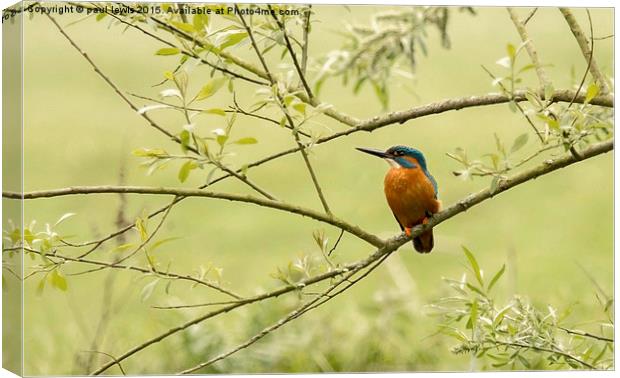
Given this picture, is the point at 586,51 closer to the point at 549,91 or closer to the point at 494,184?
the point at 549,91

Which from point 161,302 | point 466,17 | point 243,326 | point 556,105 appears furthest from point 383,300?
point 556,105

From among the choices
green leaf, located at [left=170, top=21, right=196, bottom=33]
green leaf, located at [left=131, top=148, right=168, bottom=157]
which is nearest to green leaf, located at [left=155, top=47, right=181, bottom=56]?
green leaf, located at [left=170, top=21, right=196, bottom=33]

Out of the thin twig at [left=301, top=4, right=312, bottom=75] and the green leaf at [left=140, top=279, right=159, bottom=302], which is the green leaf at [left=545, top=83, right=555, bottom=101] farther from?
the green leaf at [left=140, top=279, right=159, bottom=302]

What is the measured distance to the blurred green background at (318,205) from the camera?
3.84 metres

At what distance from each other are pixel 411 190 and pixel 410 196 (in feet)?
0.08

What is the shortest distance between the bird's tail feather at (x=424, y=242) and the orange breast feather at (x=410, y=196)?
0.27 feet

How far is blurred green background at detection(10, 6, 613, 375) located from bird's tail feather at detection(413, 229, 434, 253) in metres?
0.18

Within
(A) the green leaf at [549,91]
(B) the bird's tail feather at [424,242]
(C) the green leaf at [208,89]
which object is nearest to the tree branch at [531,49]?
(A) the green leaf at [549,91]

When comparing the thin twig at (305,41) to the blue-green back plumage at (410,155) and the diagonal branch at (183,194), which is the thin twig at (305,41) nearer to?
the diagonal branch at (183,194)

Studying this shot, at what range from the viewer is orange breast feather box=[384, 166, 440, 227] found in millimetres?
3734

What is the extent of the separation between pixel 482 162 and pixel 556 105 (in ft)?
1.71

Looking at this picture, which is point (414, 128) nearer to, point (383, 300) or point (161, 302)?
point (383, 300)

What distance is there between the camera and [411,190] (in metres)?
3.77

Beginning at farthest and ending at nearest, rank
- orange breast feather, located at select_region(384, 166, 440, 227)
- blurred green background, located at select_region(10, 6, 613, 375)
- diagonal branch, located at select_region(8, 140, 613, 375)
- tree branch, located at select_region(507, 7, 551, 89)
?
blurred green background, located at select_region(10, 6, 613, 375) < orange breast feather, located at select_region(384, 166, 440, 227) < tree branch, located at select_region(507, 7, 551, 89) < diagonal branch, located at select_region(8, 140, 613, 375)
